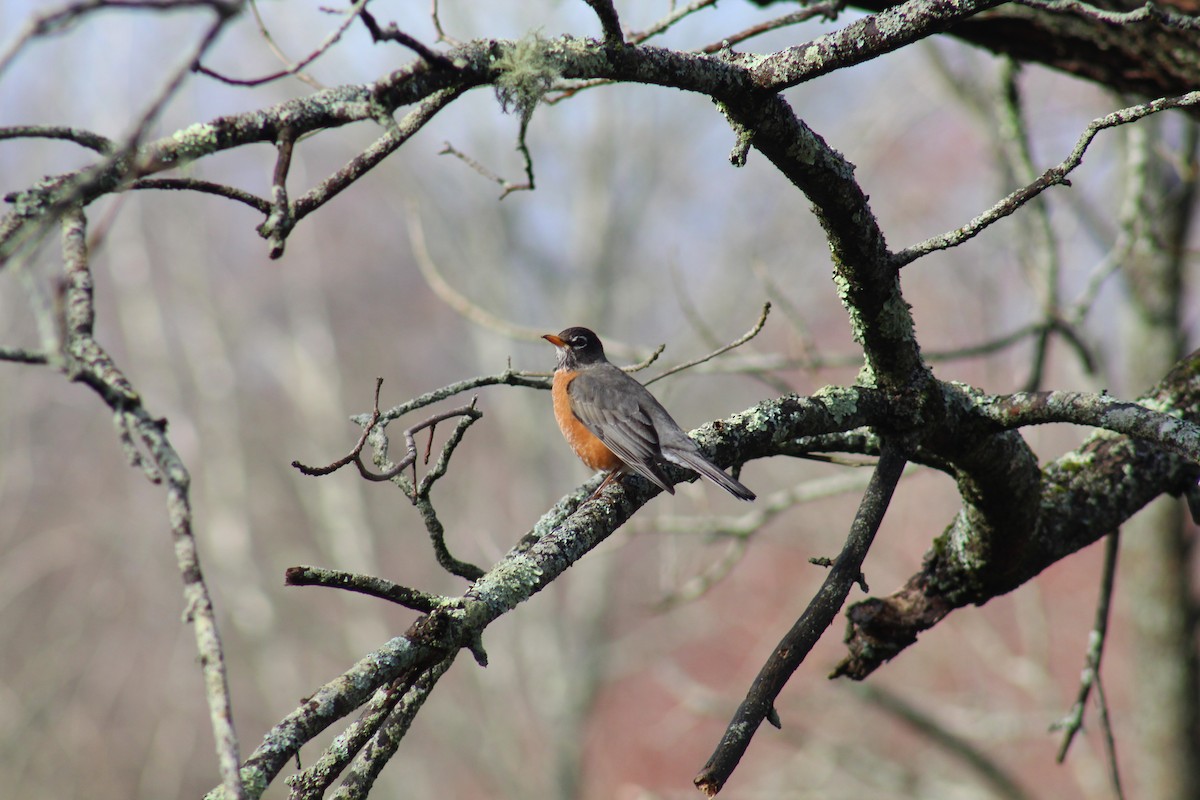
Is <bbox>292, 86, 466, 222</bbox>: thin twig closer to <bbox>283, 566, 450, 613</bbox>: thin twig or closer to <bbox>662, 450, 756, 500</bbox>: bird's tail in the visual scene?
<bbox>283, 566, 450, 613</bbox>: thin twig

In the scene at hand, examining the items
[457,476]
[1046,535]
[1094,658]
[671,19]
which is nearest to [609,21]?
[671,19]

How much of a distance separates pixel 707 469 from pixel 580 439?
58.1 inches

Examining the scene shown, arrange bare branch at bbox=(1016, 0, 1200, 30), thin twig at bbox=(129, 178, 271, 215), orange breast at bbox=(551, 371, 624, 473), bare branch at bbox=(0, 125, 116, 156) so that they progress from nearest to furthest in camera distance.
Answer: bare branch at bbox=(0, 125, 116, 156)
thin twig at bbox=(129, 178, 271, 215)
bare branch at bbox=(1016, 0, 1200, 30)
orange breast at bbox=(551, 371, 624, 473)

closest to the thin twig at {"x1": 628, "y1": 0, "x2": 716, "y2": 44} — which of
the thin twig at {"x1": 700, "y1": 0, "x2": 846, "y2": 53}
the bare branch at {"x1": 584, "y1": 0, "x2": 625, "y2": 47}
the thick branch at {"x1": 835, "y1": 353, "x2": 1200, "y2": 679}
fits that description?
the thin twig at {"x1": 700, "y1": 0, "x2": 846, "y2": 53}

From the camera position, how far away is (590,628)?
1800 centimetres

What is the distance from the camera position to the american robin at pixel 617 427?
3.61 metres

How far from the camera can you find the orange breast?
4590 mm

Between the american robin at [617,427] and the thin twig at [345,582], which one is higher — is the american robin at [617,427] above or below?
above

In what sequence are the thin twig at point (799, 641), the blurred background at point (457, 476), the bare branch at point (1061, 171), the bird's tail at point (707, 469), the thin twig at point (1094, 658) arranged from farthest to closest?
the blurred background at point (457, 476) < the thin twig at point (1094, 658) < the bird's tail at point (707, 469) < the bare branch at point (1061, 171) < the thin twig at point (799, 641)

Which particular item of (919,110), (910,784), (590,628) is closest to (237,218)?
(590,628)

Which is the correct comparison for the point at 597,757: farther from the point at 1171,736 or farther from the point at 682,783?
the point at 1171,736

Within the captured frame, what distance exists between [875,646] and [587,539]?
141cm

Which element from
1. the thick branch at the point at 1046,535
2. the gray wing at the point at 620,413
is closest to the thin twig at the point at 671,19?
the gray wing at the point at 620,413

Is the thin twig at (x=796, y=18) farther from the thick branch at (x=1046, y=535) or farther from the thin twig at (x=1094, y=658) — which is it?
the thin twig at (x=1094, y=658)
